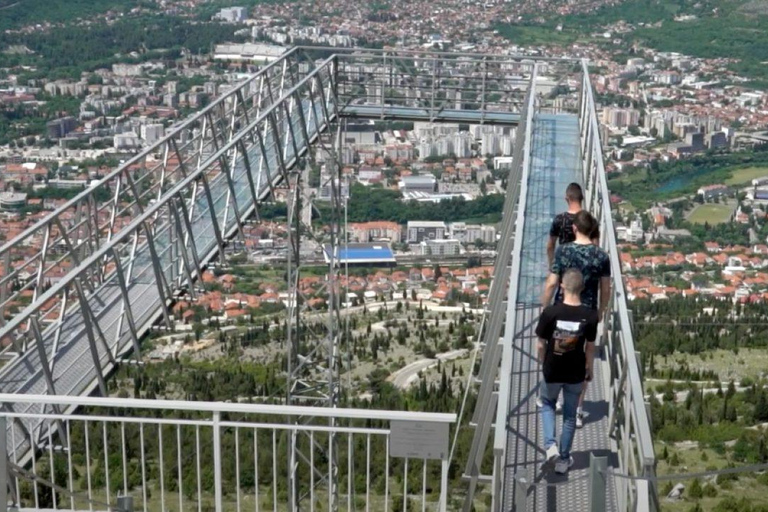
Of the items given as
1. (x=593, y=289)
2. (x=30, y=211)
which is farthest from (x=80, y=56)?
(x=593, y=289)

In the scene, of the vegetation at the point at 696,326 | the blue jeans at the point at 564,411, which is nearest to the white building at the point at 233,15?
the vegetation at the point at 696,326

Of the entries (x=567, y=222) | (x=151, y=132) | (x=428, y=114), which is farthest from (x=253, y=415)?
(x=151, y=132)

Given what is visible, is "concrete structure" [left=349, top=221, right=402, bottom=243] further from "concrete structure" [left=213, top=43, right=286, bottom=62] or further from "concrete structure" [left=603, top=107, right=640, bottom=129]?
"concrete structure" [left=603, top=107, right=640, bottom=129]

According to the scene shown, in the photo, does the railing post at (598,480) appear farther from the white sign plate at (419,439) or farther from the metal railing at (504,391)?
the white sign plate at (419,439)

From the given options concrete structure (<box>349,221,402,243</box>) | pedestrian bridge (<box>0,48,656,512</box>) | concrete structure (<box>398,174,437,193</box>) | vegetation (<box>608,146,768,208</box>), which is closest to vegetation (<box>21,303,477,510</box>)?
pedestrian bridge (<box>0,48,656,512</box>)

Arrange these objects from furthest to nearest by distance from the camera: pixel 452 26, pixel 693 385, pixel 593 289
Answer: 1. pixel 452 26
2. pixel 693 385
3. pixel 593 289

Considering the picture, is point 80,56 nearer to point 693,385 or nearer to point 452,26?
point 452,26

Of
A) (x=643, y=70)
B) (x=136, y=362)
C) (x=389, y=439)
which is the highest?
(x=389, y=439)
